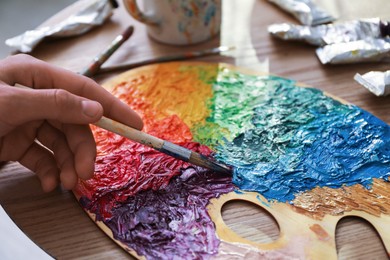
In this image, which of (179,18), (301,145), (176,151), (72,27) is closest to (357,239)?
(301,145)

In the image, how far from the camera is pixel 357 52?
2.82ft

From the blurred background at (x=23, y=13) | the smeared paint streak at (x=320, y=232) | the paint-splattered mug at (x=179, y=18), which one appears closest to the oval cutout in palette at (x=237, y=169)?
the smeared paint streak at (x=320, y=232)

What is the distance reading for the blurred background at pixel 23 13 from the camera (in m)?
1.81

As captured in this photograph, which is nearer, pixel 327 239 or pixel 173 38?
pixel 327 239

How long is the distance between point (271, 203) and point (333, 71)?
1.19ft

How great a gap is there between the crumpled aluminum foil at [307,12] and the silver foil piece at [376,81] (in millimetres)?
202

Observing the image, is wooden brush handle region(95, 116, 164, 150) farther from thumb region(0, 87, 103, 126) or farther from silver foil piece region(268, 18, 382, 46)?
silver foil piece region(268, 18, 382, 46)

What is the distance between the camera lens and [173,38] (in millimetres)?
936

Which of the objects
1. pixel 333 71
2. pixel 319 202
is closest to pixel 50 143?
pixel 319 202

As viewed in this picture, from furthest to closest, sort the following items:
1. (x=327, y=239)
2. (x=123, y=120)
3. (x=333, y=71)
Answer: (x=333, y=71) < (x=123, y=120) < (x=327, y=239)

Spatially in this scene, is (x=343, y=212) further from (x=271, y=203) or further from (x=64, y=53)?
(x=64, y=53)

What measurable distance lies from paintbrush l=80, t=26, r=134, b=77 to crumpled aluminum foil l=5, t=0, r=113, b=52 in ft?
0.29

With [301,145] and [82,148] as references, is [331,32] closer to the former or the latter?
[301,145]

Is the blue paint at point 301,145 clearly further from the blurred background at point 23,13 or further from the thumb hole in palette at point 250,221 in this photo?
the blurred background at point 23,13
